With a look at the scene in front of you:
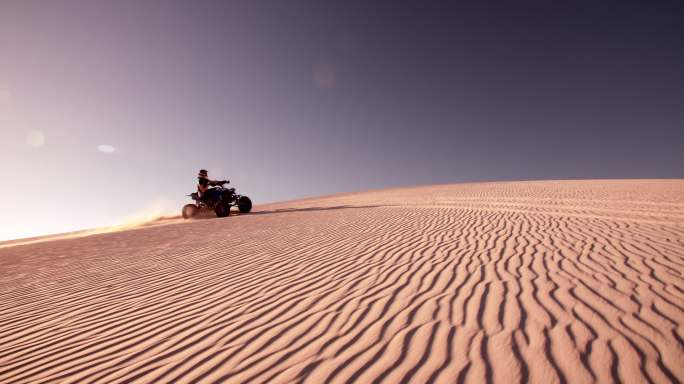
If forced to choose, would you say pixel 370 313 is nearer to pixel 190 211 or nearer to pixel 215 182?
pixel 215 182

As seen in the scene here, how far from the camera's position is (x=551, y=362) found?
2.22 m

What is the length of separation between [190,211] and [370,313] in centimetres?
1274

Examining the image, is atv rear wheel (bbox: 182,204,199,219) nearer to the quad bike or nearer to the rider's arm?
the quad bike

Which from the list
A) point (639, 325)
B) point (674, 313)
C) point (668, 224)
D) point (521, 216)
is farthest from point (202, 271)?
point (668, 224)

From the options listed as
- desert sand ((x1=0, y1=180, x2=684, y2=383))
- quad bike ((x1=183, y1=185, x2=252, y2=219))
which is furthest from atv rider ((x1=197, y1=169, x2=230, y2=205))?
desert sand ((x1=0, y1=180, x2=684, y2=383))

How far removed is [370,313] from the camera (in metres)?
3.26

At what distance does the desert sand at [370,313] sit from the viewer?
7.64ft

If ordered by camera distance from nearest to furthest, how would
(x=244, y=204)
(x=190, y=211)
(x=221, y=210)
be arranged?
(x=221, y=210) → (x=190, y=211) → (x=244, y=204)

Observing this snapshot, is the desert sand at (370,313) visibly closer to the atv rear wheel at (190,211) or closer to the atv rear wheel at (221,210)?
the atv rear wheel at (221,210)

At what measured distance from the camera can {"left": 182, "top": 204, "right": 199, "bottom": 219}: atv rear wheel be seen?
13867 mm

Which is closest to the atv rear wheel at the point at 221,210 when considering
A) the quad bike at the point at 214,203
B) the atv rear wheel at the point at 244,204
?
the quad bike at the point at 214,203

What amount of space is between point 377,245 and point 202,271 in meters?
3.34

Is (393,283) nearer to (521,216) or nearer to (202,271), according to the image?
(202,271)

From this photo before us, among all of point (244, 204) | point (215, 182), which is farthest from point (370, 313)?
point (244, 204)
